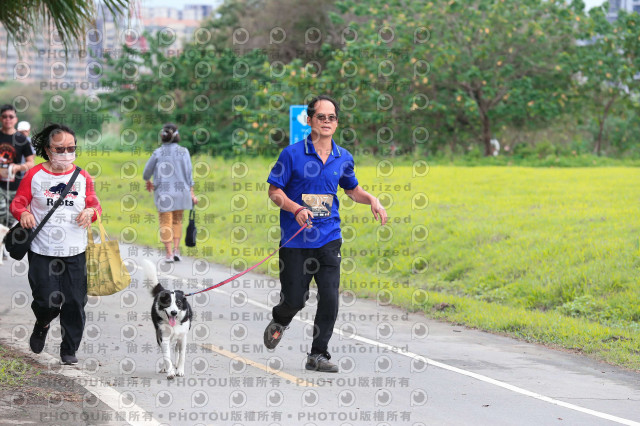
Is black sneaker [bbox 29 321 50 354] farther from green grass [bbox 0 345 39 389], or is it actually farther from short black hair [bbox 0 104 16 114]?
short black hair [bbox 0 104 16 114]

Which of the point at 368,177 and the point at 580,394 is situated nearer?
the point at 580,394

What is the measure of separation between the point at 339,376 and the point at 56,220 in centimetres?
255

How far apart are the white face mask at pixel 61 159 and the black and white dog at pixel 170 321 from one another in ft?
3.49

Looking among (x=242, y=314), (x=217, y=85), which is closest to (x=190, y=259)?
(x=242, y=314)

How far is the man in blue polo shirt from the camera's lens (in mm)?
7508

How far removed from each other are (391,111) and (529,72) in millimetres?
4810

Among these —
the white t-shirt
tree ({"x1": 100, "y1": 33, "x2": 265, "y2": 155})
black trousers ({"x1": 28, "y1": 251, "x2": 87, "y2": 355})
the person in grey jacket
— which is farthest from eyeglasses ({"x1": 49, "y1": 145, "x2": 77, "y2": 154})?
tree ({"x1": 100, "y1": 33, "x2": 265, "y2": 155})

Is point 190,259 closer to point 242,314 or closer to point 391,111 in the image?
point 242,314

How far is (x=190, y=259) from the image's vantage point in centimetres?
1602

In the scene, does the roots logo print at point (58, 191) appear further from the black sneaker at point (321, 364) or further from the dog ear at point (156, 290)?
the black sneaker at point (321, 364)

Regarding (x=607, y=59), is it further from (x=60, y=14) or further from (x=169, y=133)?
(x=60, y=14)

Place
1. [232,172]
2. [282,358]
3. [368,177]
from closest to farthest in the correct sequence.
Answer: [282,358] → [368,177] → [232,172]

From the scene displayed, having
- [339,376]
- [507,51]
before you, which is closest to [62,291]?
[339,376]

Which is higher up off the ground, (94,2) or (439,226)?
(94,2)
